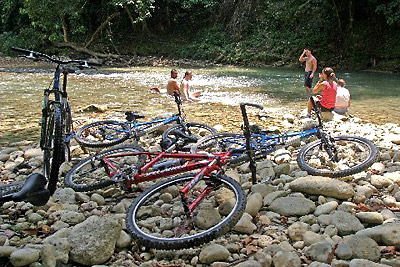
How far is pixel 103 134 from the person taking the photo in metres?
6.32

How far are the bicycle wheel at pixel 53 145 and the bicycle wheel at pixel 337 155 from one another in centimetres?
275

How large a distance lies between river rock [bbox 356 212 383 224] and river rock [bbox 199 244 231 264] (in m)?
1.29

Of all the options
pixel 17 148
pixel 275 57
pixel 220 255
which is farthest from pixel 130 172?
pixel 275 57

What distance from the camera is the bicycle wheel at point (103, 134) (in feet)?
19.9

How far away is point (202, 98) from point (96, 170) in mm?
7044

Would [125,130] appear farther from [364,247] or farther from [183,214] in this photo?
[364,247]

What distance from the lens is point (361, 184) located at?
4309 mm

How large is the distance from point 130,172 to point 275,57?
20.1 metres

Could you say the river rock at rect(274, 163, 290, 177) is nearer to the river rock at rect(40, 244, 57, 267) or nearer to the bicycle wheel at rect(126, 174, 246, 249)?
the bicycle wheel at rect(126, 174, 246, 249)

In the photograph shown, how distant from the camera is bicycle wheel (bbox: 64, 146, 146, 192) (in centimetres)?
422

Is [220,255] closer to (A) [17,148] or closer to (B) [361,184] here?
(B) [361,184]

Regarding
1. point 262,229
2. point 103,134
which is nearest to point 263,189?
point 262,229

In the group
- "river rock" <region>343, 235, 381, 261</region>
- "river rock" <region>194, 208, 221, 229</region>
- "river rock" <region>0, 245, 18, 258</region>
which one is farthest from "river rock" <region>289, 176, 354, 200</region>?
"river rock" <region>0, 245, 18, 258</region>

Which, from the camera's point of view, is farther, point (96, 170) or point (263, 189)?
point (96, 170)
